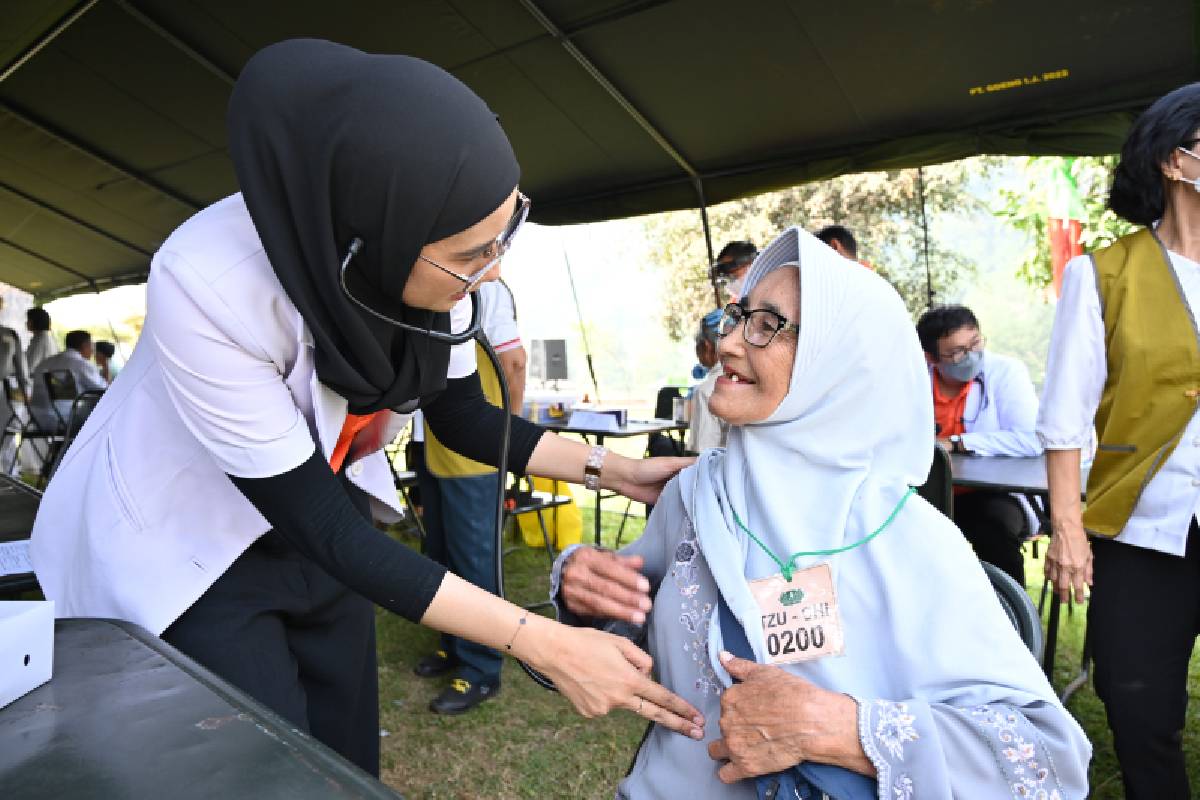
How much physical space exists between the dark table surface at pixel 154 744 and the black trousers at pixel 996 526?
313 centimetres

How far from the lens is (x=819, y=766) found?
1.01 m

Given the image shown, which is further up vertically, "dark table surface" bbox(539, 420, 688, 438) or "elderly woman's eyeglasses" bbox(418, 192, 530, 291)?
"elderly woman's eyeglasses" bbox(418, 192, 530, 291)

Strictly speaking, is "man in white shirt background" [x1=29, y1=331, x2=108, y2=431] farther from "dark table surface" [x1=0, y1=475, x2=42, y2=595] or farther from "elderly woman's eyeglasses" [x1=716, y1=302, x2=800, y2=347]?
"elderly woman's eyeglasses" [x1=716, y1=302, x2=800, y2=347]

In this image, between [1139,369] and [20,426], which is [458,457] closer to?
[1139,369]

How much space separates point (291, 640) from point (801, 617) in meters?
0.89

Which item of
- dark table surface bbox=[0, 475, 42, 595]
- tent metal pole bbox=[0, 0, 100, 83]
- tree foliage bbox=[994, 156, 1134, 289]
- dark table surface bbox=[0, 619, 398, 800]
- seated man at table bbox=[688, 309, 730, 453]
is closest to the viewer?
dark table surface bbox=[0, 619, 398, 800]

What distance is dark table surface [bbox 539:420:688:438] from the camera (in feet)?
14.9

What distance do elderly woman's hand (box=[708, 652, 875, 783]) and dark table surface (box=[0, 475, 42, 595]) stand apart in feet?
4.58

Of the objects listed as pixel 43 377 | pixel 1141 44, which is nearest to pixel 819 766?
pixel 1141 44

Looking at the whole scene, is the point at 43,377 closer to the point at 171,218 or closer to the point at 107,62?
the point at 171,218

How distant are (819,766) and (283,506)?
817 millimetres

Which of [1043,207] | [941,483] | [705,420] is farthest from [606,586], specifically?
[1043,207]

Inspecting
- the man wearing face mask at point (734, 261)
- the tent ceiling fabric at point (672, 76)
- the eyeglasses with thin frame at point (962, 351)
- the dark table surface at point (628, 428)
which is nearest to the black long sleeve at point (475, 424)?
the man wearing face mask at point (734, 261)

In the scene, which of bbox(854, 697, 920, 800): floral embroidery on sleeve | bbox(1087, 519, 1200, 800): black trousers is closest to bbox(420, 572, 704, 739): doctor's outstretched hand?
bbox(854, 697, 920, 800): floral embroidery on sleeve
